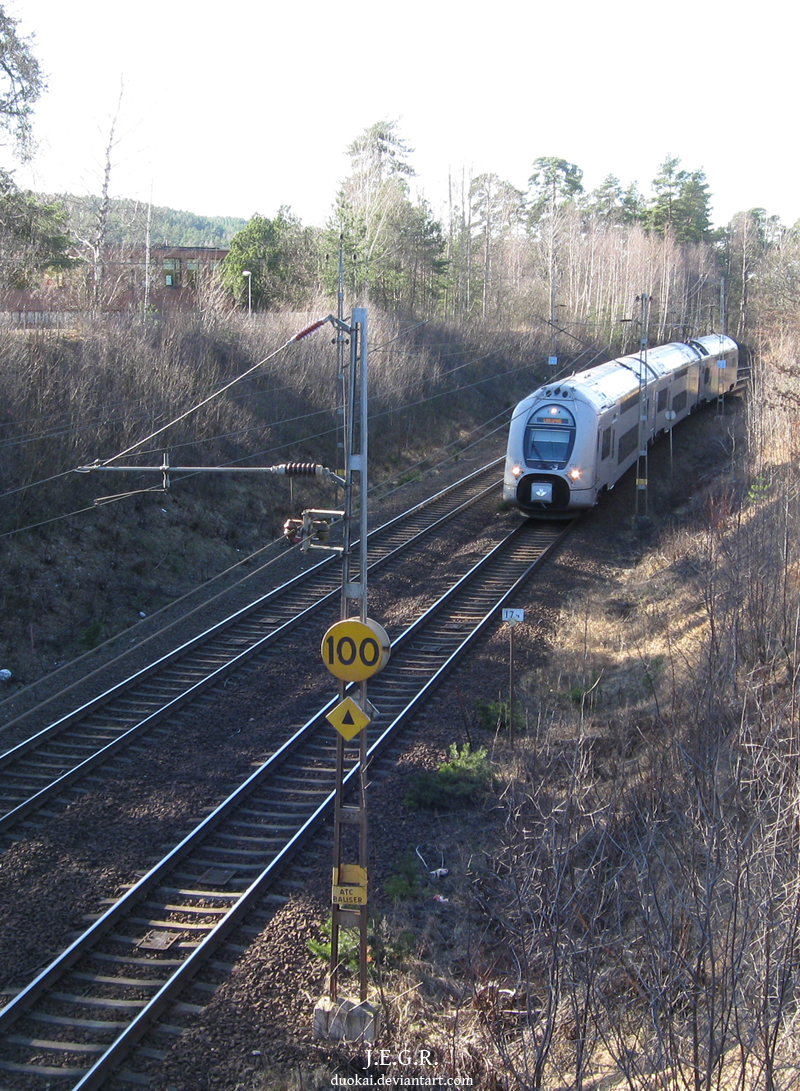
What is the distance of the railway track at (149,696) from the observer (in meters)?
10.4

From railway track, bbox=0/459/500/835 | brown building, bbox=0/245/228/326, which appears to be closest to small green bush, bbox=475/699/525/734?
railway track, bbox=0/459/500/835

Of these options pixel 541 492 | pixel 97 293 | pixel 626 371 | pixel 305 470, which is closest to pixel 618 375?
pixel 626 371

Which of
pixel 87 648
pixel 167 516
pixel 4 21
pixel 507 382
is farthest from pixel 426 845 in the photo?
pixel 507 382

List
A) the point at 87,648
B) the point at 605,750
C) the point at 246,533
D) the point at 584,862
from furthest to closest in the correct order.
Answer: the point at 246,533, the point at 87,648, the point at 605,750, the point at 584,862

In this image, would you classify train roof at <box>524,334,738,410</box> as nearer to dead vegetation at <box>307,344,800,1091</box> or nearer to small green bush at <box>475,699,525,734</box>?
dead vegetation at <box>307,344,800,1091</box>

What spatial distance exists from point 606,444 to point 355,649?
50.1 ft

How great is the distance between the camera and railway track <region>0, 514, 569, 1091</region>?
21.5ft

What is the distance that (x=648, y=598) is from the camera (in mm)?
17641

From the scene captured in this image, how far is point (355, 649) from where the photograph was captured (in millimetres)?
6961

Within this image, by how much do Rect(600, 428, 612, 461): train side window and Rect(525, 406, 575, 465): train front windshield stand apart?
1029 mm

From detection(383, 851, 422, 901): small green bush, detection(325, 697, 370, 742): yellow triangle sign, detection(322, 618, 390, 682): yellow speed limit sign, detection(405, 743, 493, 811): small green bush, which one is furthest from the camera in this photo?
detection(405, 743, 493, 811): small green bush

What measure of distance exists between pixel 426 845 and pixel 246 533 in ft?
41.7

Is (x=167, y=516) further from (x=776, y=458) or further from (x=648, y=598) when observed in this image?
(x=776, y=458)

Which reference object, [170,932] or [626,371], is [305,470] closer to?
[170,932]
